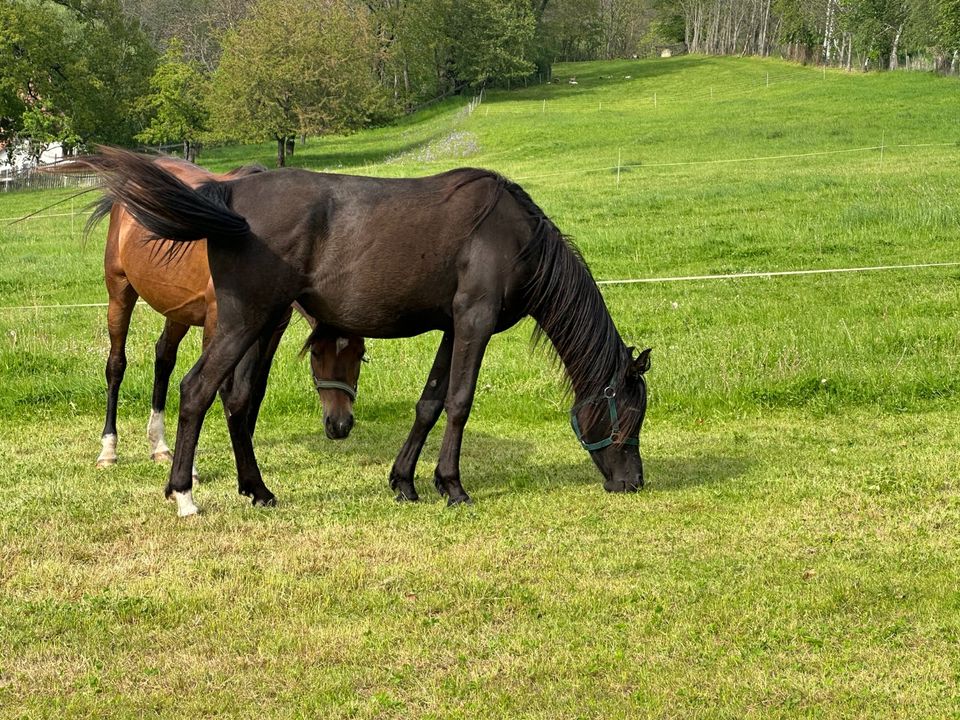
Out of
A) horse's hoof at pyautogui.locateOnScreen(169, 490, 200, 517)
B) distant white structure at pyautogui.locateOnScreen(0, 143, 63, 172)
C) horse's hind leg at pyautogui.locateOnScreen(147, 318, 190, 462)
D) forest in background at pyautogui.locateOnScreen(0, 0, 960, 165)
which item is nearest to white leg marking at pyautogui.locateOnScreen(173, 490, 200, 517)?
horse's hoof at pyautogui.locateOnScreen(169, 490, 200, 517)

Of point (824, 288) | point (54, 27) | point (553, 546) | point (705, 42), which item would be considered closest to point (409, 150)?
point (54, 27)

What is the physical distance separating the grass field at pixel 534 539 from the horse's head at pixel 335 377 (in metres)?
0.44

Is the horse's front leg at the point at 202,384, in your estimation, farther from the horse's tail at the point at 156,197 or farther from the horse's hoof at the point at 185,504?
the horse's tail at the point at 156,197

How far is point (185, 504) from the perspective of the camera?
22.3 ft

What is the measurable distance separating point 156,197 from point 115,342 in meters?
2.75

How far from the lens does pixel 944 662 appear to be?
450 cm

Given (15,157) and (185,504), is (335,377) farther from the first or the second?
(15,157)

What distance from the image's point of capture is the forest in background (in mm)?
54938

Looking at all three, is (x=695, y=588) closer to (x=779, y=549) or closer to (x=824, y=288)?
(x=779, y=549)

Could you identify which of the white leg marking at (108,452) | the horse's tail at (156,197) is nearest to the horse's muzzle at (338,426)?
the horse's tail at (156,197)

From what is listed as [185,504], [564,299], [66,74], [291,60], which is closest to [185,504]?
[185,504]

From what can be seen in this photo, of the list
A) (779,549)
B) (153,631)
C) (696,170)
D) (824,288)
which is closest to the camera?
(153,631)

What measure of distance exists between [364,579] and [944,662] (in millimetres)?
2708

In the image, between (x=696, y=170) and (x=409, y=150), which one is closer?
(x=696, y=170)
